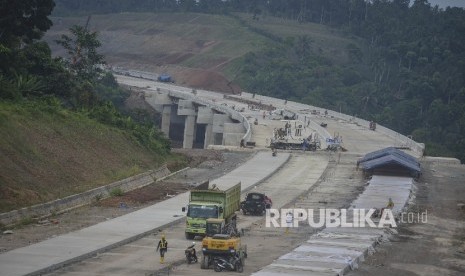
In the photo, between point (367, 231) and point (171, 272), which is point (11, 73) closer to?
point (367, 231)

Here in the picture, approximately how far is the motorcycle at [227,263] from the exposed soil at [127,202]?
10.1 m

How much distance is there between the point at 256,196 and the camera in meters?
67.8

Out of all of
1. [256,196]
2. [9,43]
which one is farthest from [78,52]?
[256,196]

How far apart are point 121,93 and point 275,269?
12002cm

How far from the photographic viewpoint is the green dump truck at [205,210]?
5591 cm

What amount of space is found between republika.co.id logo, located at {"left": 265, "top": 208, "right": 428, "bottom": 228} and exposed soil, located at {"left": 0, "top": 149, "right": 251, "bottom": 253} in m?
8.87

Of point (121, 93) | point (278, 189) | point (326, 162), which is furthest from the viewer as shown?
point (121, 93)

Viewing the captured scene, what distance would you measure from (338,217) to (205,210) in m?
12.9

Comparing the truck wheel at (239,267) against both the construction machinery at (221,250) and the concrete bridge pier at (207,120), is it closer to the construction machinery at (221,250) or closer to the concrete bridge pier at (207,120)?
the construction machinery at (221,250)

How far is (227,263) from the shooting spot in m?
46.8

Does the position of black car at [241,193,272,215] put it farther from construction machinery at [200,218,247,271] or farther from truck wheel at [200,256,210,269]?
truck wheel at [200,256,210,269]

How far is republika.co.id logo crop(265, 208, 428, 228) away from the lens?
63.3 meters

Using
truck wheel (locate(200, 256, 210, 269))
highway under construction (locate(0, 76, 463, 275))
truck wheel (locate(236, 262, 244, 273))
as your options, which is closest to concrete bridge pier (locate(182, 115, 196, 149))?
highway under construction (locate(0, 76, 463, 275))

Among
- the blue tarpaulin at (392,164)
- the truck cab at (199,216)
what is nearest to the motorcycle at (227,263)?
the truck cab at (199,216)
